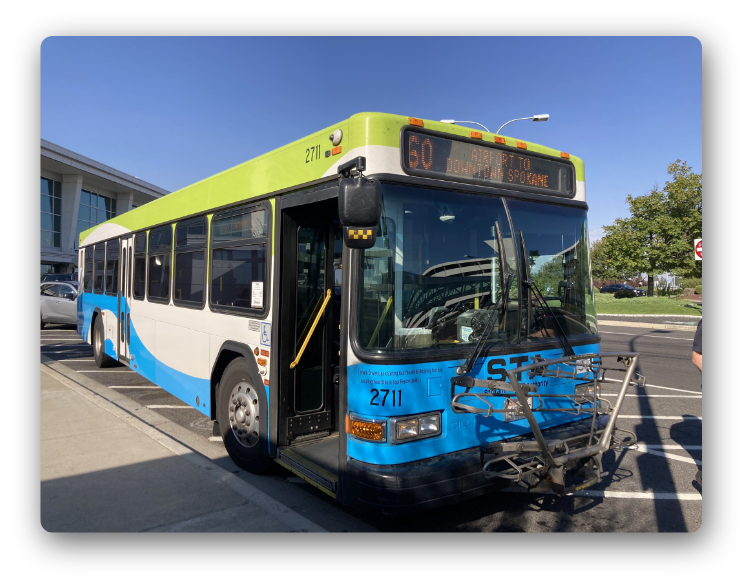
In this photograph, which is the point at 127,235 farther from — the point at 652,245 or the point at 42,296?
the point at 652,245

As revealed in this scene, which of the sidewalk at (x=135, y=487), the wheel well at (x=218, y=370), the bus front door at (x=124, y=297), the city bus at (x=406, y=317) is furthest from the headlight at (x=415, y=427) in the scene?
the bus front door at (x=124, y=297)

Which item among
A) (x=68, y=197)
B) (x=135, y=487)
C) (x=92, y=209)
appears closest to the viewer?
(x=135, y=487)

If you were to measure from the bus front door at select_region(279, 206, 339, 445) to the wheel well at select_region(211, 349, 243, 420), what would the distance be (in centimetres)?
102

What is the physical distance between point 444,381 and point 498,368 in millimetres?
487

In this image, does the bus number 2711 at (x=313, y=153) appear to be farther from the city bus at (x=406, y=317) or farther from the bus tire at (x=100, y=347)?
the bus tire at (x=100, y=347)

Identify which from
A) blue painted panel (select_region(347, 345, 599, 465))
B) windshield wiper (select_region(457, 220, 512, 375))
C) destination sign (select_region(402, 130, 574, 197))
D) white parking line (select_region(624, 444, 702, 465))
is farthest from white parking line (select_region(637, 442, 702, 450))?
windshield wiper (select_region(457, 220, 512, 375))

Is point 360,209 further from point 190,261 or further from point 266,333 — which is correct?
point 190,261

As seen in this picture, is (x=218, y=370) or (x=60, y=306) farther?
(x=60, y=306)

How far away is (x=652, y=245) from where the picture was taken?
30719mm

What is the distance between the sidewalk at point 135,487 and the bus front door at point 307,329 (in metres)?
0.74

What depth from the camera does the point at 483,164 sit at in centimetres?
416

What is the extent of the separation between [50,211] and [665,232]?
4009cm

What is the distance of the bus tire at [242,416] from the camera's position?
487 centimetres

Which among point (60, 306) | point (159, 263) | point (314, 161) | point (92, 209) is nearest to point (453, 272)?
point (314, 161)
